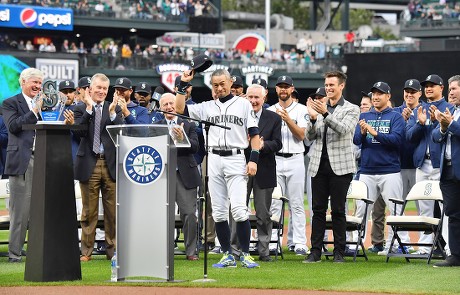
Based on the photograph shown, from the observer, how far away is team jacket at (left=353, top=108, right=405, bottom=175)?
14.4 meters

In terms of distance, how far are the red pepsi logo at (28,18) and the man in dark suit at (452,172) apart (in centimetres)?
3733

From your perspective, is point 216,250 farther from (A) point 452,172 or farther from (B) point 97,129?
(A) point 452,172

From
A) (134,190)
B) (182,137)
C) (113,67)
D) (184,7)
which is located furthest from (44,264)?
(184,7)

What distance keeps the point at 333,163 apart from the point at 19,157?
386 cm

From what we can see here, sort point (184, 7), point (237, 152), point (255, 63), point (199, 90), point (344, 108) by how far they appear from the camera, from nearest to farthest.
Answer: point (237, 152)
point (344, 108)
point (255, 63)
point (199, 90)
point (184, 7)

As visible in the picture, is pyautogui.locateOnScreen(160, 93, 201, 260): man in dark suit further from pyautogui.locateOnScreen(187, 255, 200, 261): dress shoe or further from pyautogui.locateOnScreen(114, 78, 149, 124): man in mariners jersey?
pyautogui.locateOnScreen(114, 78, 149, 124): man in mariners jersey

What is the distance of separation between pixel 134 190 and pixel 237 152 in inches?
80.9

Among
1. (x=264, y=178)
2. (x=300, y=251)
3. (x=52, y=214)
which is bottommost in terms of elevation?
(x=300, y=251)

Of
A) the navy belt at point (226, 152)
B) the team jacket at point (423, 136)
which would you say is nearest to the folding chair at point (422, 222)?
the team jacket at point (423, 136)

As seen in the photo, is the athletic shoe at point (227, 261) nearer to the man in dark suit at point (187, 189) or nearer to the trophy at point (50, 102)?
the man in dark suit at point (187, 189)

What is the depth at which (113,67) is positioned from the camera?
43750 mm

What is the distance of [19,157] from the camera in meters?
13.0

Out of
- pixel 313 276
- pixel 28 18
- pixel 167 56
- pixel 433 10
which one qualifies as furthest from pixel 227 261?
pixel 433 10

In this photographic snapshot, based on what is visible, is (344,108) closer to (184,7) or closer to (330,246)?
(330,246)
